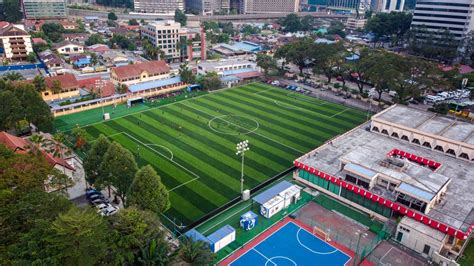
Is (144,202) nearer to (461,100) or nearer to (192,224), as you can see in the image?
(192,224)

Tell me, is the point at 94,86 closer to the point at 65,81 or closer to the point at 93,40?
the point at 65,81

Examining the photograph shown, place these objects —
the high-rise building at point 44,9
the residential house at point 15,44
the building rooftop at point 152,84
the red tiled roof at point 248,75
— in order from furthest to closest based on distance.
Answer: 1. the high-rise building at point 44,9
2. the residential house at point 15,44
3. the red tiled roof at point 248,75
4. the building rooftop at point 152,84

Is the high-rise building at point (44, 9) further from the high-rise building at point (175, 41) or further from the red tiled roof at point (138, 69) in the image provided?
the red tiled roof at point (138, 69)

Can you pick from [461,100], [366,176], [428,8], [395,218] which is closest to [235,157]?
[366,176]

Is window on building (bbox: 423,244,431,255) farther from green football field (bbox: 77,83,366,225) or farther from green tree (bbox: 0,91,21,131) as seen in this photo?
green tree (bbox: 0,91,21,131)

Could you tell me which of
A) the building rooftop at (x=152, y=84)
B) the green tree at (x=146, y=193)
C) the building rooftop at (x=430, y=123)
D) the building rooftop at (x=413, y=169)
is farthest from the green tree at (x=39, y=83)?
the building rooftop at (x=430, y=123)

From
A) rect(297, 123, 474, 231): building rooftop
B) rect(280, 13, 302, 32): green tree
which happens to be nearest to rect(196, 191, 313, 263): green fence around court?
rect(297, 123, 474, 231): building rooftop
